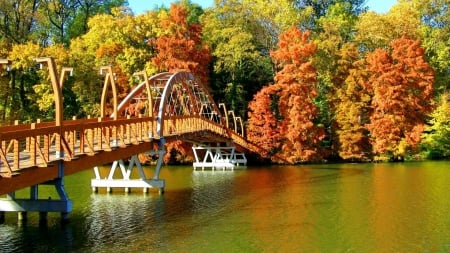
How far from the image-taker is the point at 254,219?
63.5 feet

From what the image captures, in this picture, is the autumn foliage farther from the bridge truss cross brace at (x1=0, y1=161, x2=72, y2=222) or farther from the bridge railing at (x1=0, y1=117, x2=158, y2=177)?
the bridge truss cross brace at (x1=0, y1=161, x2=72, y2=222)

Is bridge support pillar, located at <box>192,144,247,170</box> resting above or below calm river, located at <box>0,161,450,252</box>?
above

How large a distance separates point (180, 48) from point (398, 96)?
16.7m

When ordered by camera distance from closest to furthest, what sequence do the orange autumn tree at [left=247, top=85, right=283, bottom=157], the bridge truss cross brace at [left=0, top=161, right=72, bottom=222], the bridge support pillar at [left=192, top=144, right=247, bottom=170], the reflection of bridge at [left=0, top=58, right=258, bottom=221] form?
the reflection of bridge at [left=0, top=58, right=258, bottom=221]
the bridge truss cross brace at [left=0, top=161, right=72, bottom=222]
the bridge support pillar at [left=192, top=144, right=247, bottom=170]
the orange autumn tree at [left=247, top=85, right=283, bottom=157]

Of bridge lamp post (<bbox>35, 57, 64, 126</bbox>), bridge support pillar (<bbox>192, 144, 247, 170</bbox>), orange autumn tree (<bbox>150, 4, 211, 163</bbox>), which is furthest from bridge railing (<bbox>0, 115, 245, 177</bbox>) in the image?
orange autumn tree (<bbox>150, 4, 211, 163</bbox>)

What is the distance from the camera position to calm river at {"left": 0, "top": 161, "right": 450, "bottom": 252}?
51.0ft

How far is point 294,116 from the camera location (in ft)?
137

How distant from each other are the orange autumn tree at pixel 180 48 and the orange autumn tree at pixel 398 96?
12.9 meters

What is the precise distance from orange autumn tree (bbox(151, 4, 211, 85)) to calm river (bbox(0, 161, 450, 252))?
509 inches

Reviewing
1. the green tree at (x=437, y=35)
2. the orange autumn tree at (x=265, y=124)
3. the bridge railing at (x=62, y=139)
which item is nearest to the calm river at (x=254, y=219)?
the bridge railing at (x=62, y=139)

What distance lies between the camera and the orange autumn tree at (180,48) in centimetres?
4153

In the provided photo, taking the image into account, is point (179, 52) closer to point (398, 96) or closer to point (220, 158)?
point (220, 158)

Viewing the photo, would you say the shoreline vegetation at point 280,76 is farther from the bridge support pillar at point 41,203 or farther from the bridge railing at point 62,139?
the bridge support pillar at point 41,203

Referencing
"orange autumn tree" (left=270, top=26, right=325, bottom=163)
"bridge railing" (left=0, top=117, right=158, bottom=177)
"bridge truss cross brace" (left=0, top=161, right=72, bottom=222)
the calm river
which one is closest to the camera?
"bridge railing" (left=0, top=117, right=158, bottom=177)
